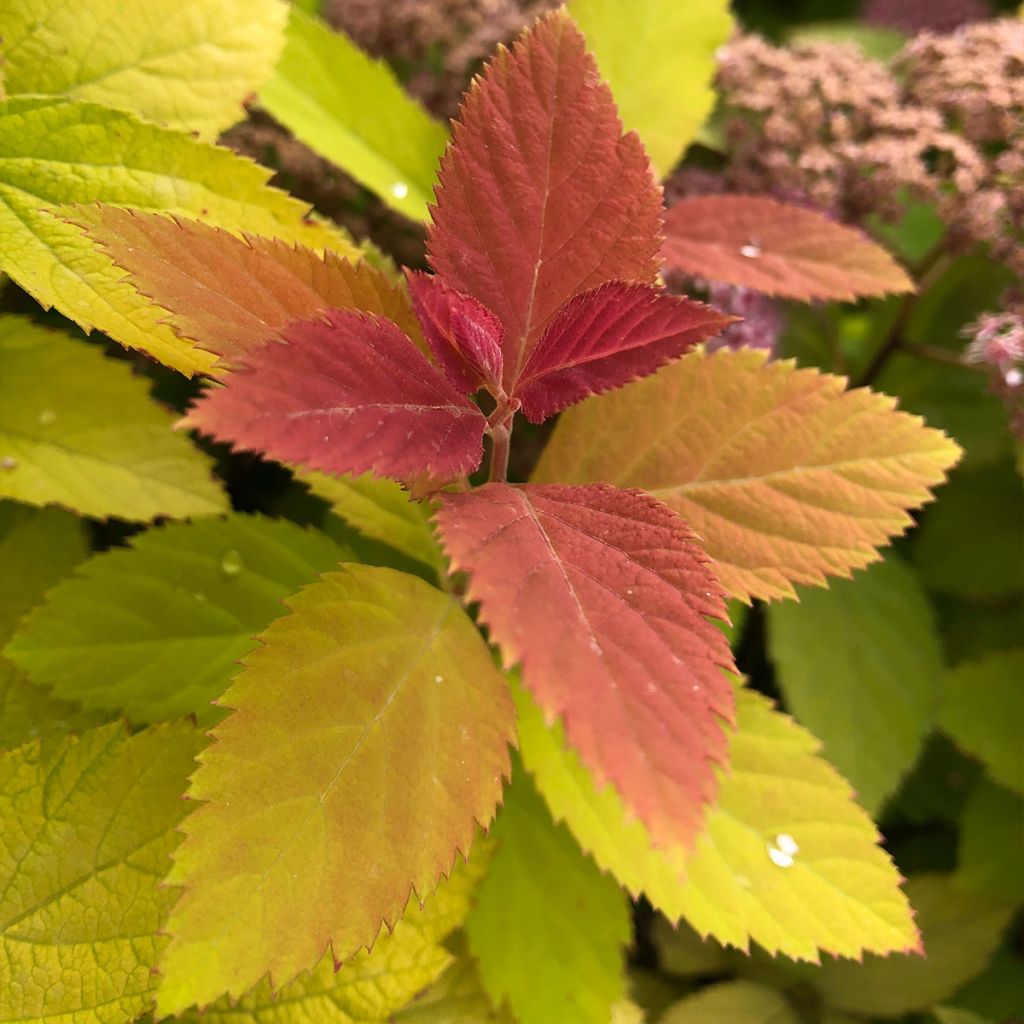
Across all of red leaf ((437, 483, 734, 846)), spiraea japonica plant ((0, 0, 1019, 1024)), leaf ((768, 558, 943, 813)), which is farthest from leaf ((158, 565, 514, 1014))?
leaf ((768, 558, 943, 813))

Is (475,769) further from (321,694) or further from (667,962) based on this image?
(667,962)

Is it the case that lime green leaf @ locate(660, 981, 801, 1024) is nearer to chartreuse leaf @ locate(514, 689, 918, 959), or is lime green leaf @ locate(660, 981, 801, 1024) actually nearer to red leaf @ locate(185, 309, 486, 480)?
chartreuse leaf @ locate(514, 689, 918, 959)

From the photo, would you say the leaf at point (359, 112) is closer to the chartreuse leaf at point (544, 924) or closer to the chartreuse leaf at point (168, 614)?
the chartreuse leaf at point (168, 614)

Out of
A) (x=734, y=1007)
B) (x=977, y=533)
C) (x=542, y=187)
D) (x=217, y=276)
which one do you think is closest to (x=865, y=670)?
(x=977, y=533)

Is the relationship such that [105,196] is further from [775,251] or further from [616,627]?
[775,251]

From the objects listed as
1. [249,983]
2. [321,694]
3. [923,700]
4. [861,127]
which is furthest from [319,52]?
[923,700]

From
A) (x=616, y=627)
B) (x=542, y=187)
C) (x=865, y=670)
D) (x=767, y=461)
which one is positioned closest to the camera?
(x=616, y=627)
